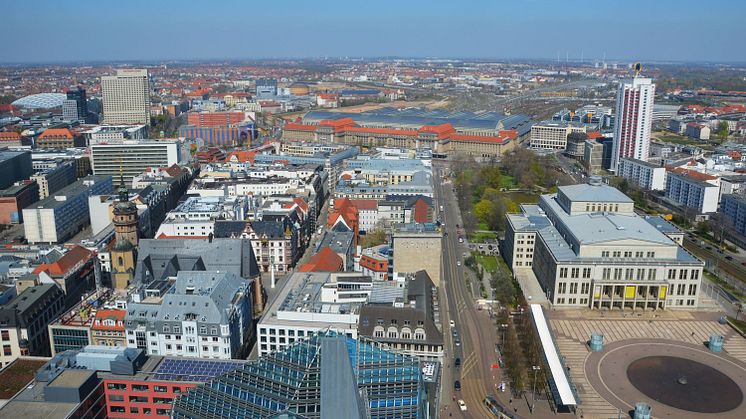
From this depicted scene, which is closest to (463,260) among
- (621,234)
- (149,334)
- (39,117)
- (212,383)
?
(621,234)

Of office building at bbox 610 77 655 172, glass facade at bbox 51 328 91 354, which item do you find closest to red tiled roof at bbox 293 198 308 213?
glass facade at bbox 51 328 91 354

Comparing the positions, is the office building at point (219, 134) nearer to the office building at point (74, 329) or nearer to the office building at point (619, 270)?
the office building at point (619, 270)

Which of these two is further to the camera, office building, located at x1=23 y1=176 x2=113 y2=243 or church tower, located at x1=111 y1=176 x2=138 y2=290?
office building, located at x1=23 y1=176 x2=113 y2=243

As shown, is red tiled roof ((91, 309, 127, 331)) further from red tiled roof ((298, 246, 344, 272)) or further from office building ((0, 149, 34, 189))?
office building ((0, 149, 34, 189))

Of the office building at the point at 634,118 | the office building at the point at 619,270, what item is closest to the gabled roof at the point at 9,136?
the office building at the point at 619,270

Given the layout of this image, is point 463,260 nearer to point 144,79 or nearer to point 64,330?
point 64,330
